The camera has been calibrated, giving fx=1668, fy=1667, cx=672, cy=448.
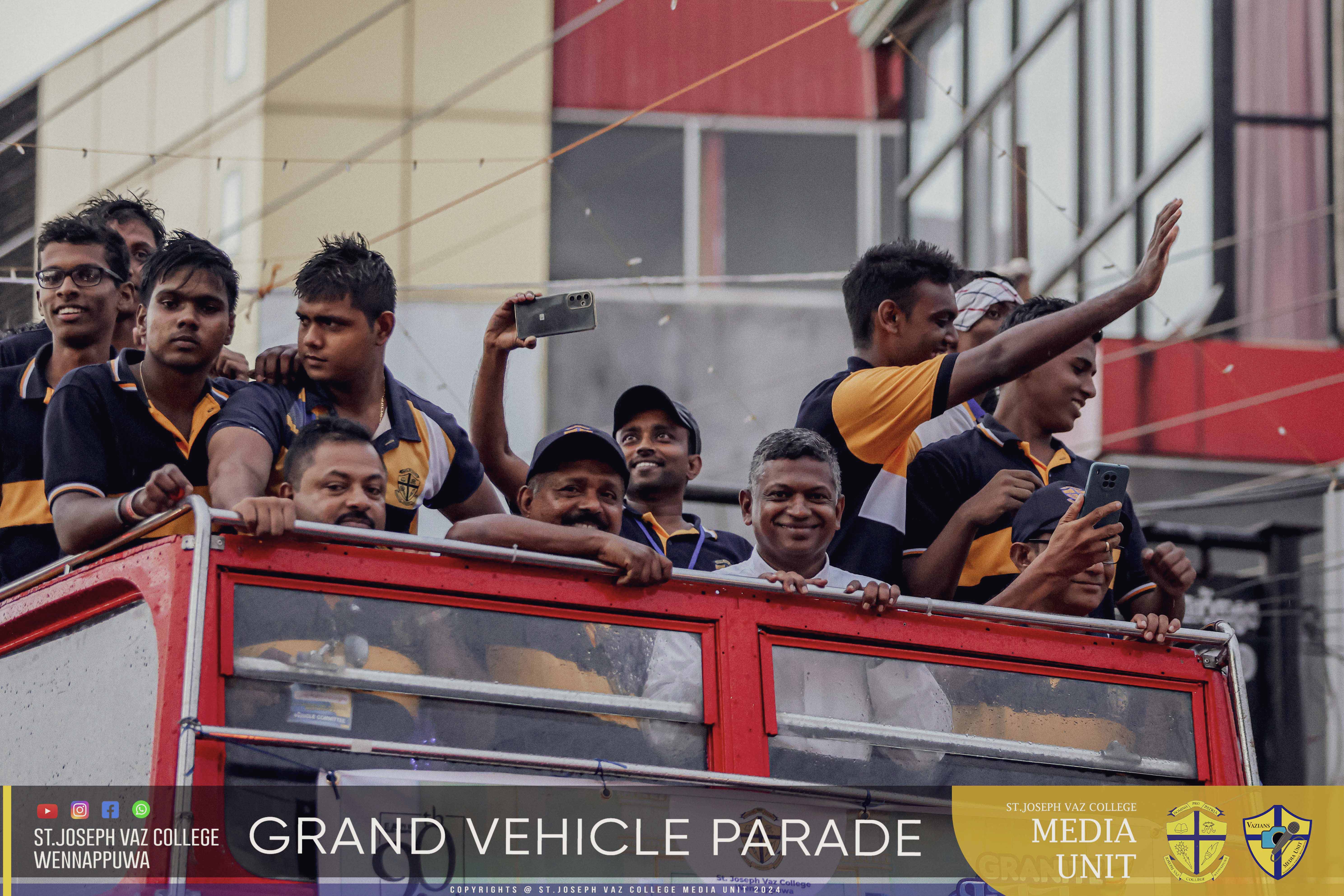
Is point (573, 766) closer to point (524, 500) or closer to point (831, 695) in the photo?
point (831, 695)

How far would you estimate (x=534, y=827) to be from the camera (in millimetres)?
3510

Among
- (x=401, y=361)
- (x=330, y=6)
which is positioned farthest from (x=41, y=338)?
(x=330, y=6)

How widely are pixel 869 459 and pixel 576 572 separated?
1.23m

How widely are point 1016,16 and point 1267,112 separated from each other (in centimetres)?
336

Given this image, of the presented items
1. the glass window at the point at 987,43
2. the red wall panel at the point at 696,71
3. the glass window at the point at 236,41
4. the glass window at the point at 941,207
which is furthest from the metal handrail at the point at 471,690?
the red wall panel at the point at 696,71

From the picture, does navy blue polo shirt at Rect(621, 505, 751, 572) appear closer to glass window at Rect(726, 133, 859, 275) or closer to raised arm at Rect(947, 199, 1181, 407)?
raised arm at Rect(947, 199, 1181, 407)

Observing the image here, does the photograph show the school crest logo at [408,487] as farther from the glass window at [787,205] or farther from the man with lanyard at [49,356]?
the glass window at [787,205]

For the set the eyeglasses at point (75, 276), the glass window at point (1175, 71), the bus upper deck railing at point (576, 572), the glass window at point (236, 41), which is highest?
the glass window at point (236, 41)

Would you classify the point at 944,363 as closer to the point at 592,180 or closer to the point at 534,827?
the point at 534,827

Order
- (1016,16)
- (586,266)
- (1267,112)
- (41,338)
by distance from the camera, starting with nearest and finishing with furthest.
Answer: (41,338)
(1267,112)
(1016,16)
(586,266)

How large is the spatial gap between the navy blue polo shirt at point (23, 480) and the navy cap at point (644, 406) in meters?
1.80

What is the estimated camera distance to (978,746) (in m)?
3.99

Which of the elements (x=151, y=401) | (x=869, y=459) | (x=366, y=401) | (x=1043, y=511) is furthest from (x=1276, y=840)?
(x=151, y=401)

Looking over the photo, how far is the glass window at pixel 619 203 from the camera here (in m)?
17.9
